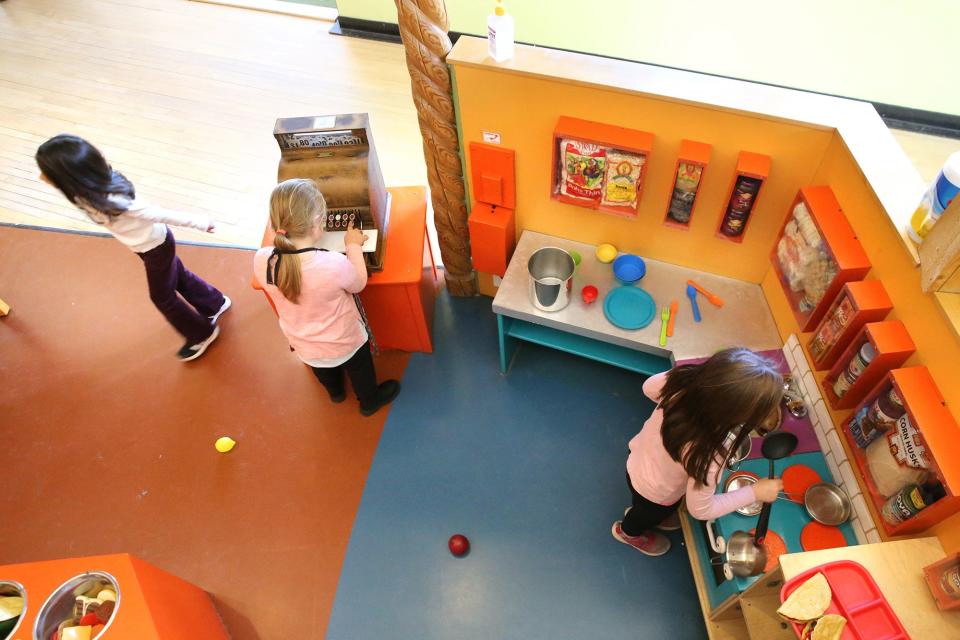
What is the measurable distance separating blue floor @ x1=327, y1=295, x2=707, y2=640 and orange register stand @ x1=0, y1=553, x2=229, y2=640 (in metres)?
0.67

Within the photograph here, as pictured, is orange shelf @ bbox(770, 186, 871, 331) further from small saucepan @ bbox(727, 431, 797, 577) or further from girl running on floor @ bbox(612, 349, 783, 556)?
small saucepan @ bbox(727, 431, 797, 577)

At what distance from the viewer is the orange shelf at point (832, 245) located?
1.65 m

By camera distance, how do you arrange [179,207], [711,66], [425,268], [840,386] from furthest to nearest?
[711,66] < [179,207] < [425,268] < [840,386]

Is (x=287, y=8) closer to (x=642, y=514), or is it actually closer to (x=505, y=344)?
(x=505, y=344)

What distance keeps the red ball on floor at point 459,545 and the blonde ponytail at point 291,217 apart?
3.89 feet

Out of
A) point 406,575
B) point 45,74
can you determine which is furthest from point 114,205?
point 45,74

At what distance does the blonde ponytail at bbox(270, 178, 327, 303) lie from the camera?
6.19 ft

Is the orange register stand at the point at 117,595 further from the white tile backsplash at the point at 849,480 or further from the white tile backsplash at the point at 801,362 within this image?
the white tile backsplash at the point at 801,362

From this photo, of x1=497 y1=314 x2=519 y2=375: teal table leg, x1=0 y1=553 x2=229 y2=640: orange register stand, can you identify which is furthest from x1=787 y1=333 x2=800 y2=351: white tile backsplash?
x1=0 y1=553 x2=229 y2=640: orange register stand

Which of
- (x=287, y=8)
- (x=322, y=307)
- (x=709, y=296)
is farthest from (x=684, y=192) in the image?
(x=287, y=8)

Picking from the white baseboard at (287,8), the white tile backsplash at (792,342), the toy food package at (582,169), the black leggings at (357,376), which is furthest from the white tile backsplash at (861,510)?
the white baseboard at (287,8)

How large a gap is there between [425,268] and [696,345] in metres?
1.47

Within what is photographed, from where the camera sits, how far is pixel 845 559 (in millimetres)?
1362

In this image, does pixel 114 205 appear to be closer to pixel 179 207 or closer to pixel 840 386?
pixel 179 207
